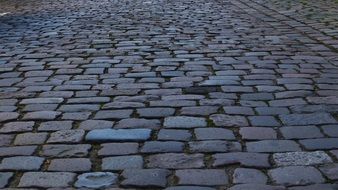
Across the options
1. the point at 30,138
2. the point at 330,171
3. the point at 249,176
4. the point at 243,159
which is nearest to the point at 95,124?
the point at 30,138

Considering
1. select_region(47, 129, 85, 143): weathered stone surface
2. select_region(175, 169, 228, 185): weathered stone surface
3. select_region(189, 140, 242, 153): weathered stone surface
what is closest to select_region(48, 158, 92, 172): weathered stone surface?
select_region(47, 129, 85, 143): weathered stone surface

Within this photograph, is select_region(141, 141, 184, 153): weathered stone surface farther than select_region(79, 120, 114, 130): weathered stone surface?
No

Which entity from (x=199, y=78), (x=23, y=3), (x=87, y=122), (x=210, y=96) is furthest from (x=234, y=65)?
(x=23, y=3)

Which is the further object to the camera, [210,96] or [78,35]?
[78,35]

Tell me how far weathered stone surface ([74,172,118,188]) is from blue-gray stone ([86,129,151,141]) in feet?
1.95

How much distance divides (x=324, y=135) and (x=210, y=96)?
4.26ft

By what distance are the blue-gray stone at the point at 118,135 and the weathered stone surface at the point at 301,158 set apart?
0.89 meters

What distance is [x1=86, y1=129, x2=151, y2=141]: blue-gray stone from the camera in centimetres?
375

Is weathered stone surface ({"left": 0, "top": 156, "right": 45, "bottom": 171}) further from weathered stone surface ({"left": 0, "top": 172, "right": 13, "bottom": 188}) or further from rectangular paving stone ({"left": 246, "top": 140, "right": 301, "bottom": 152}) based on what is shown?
rectangular paving stone ({"left": 246, "top": 140, "right": 301, "bottom": 152})

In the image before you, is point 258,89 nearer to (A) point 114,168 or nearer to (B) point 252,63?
(B) point 252,63

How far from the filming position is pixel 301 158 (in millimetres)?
3357

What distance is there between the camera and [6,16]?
1218cm

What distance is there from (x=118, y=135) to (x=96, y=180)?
0.76m

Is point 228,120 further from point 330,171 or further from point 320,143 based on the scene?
point 330,171
